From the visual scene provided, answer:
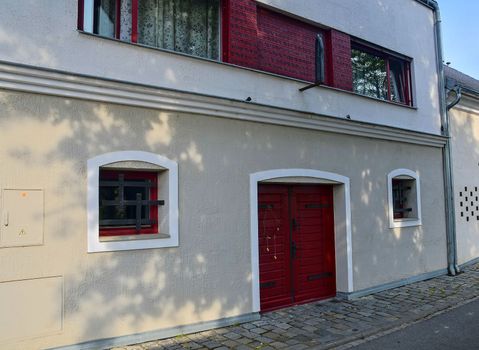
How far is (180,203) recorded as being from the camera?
5809 millimetres

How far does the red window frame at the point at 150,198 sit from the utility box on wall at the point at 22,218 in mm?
812

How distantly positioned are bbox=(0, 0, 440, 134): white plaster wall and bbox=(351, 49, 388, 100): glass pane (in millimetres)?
376

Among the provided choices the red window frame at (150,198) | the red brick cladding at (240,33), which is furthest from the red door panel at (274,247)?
the red brick cladding at (240,33)

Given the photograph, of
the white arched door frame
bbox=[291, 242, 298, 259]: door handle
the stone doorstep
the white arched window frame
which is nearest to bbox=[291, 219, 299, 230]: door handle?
bbox=[291, 242, 298, 259]: door handle

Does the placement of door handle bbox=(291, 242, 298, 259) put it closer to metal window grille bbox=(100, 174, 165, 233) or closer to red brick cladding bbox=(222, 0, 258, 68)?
metal window grille bbox=(100, 174, 165, 233)

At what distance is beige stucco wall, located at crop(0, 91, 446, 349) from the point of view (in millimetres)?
4762

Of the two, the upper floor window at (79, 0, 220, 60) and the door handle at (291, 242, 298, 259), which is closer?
the upper floor window at (79, 0, 220, 60)

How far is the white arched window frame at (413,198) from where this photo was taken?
8.89 m

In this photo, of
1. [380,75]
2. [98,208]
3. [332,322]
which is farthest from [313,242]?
[380,75]

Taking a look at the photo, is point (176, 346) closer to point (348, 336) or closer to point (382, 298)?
point (348, 336)

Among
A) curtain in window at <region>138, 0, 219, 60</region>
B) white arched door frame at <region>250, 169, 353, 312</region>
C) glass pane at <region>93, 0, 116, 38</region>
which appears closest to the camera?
glass pane at <region>93, 0, 116, 38</region>

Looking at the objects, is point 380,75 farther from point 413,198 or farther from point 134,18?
A: point 134,18

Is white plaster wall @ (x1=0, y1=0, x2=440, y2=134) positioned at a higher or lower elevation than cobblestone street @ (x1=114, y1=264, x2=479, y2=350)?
higher

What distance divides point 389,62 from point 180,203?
6.57 m
